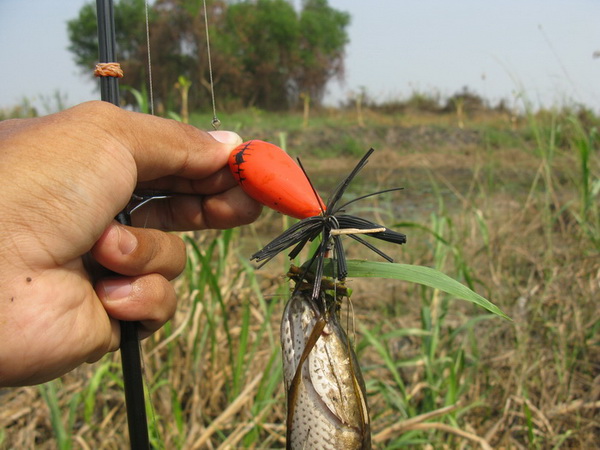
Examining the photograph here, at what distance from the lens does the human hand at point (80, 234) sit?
660 mm

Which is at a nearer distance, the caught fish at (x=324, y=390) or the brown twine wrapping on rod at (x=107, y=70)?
the caught fish at (x=324, y=390)

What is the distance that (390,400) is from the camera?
167 cm

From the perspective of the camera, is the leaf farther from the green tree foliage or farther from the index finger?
the green tree foliage

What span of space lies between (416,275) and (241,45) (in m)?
20.6

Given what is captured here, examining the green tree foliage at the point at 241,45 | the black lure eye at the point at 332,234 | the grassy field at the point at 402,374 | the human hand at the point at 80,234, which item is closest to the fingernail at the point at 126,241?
the human hand at the point at 80,234

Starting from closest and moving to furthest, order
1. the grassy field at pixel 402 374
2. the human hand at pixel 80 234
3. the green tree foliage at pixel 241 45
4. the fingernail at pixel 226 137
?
the human hand at pixel 80 234 < the fingernail at pixel 226 137 < the grassy field at pixel 402 374 < the green tree foliage at pixel 241 45

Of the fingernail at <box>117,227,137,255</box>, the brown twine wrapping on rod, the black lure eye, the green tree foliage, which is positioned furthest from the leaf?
the green tree foliage

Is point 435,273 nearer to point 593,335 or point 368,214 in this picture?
point 593,335

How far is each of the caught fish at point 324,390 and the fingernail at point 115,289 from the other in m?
0.32

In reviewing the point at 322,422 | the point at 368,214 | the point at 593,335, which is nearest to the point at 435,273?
the point at 322,422

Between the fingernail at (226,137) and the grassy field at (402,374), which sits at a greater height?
the fingernail at (226,137)

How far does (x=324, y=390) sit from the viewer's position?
2.20 ft

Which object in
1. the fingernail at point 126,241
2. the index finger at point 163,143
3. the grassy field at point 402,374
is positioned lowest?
the grassy field at point 402,374

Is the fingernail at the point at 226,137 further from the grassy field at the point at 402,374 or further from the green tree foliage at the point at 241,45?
the green tree foliage at the point at 241,45
